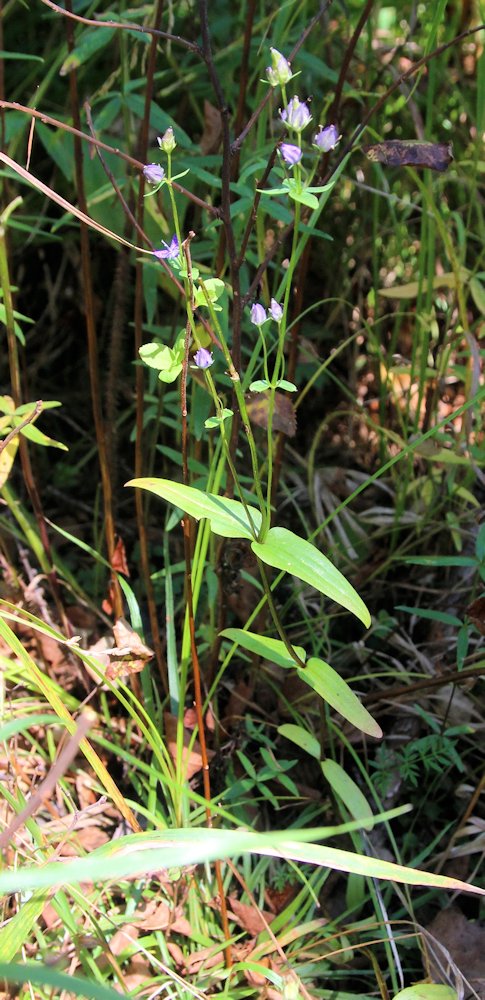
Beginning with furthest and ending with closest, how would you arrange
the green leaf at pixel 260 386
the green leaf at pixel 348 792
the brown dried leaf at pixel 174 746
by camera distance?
the brown dried leaf at pixel 174 746 → the green leaf at pixel 348 792 → the green leaf at pixel 260 386

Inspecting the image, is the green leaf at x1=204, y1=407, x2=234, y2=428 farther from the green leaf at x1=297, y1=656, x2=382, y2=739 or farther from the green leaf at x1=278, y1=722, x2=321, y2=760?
Result: the green leaf at x1=278, y1=722, x2=321, y2=760

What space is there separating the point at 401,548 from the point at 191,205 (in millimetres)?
580

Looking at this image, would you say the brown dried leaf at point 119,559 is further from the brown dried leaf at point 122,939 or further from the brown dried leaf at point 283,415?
the brown dried leaf at point 122,939

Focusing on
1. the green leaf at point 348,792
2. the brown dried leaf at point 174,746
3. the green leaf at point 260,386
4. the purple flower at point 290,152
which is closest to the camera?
the purple flower at point 290,152

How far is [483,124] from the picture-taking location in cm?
105

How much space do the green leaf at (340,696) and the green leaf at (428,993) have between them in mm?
237

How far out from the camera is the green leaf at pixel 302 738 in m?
0.90

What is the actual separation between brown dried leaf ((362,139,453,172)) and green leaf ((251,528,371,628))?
38cm

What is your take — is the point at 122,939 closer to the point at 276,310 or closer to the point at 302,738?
the point at 302,738

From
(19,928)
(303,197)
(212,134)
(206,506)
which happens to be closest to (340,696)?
(206,506)

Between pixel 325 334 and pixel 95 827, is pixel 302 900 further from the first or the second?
pixel 325 334

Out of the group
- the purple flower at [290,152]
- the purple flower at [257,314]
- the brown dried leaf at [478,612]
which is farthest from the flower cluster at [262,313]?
the brown dried leaf at [478,612]

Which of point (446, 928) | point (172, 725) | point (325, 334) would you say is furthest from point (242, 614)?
point (325, 334)

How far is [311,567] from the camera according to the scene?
2.32 ft
